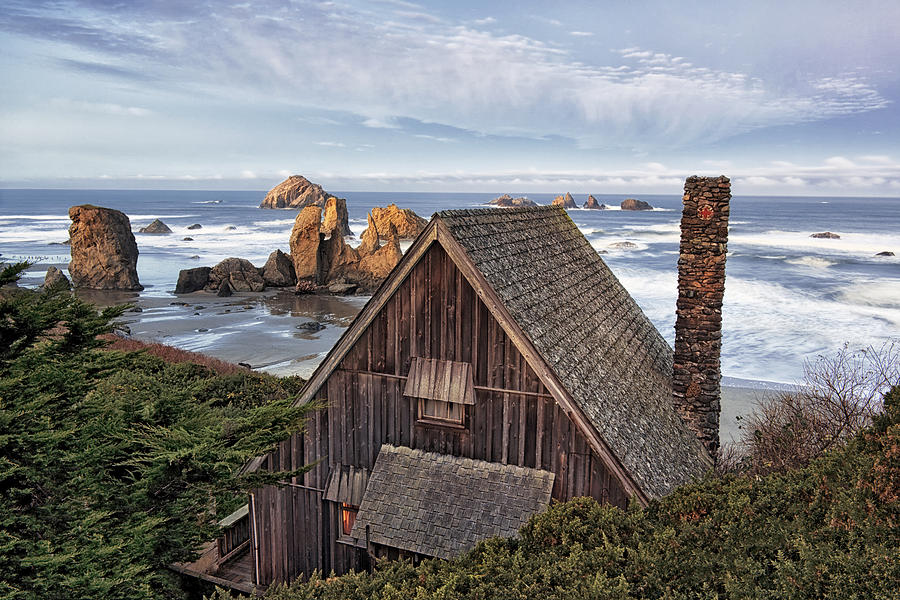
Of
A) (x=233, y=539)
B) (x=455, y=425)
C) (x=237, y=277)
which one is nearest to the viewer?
(x=455, y=425)

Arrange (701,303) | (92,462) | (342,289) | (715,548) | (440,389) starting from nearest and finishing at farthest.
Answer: (715,548)
(92,462)
(440,389)
(701,303)
(342,289)

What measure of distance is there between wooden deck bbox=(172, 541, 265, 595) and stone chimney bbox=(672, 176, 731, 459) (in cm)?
912

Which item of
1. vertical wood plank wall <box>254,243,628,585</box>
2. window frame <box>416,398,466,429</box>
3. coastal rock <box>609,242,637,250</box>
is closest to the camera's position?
vertical wood plank wall <box>254,243,628,585</box>

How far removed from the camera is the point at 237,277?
5847 cm

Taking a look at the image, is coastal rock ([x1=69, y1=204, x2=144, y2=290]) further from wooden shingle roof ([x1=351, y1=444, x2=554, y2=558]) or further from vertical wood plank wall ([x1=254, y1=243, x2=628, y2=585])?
wooden shingle roof ([x1=351, y1=444, x2=554, y2=558])

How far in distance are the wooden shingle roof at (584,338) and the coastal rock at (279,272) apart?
162 ft

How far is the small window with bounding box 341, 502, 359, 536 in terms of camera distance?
1066 cm

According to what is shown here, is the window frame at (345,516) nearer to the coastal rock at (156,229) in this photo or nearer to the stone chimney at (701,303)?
the stone chimney at (701,303)

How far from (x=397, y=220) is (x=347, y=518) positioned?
7271 centimetres

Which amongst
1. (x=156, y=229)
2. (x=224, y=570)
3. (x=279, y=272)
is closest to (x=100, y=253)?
(x=279, y=272)

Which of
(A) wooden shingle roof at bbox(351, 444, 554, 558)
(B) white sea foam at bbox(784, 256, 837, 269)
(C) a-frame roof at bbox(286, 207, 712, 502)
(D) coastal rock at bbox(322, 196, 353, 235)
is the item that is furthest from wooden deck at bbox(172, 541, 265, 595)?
(B) white sea foam at bbox(784, 256, 837, 269)

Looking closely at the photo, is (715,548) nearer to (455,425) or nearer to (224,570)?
(455,425)

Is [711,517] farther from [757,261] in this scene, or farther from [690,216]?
[757,261]

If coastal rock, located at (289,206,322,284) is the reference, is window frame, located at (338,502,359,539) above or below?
below
